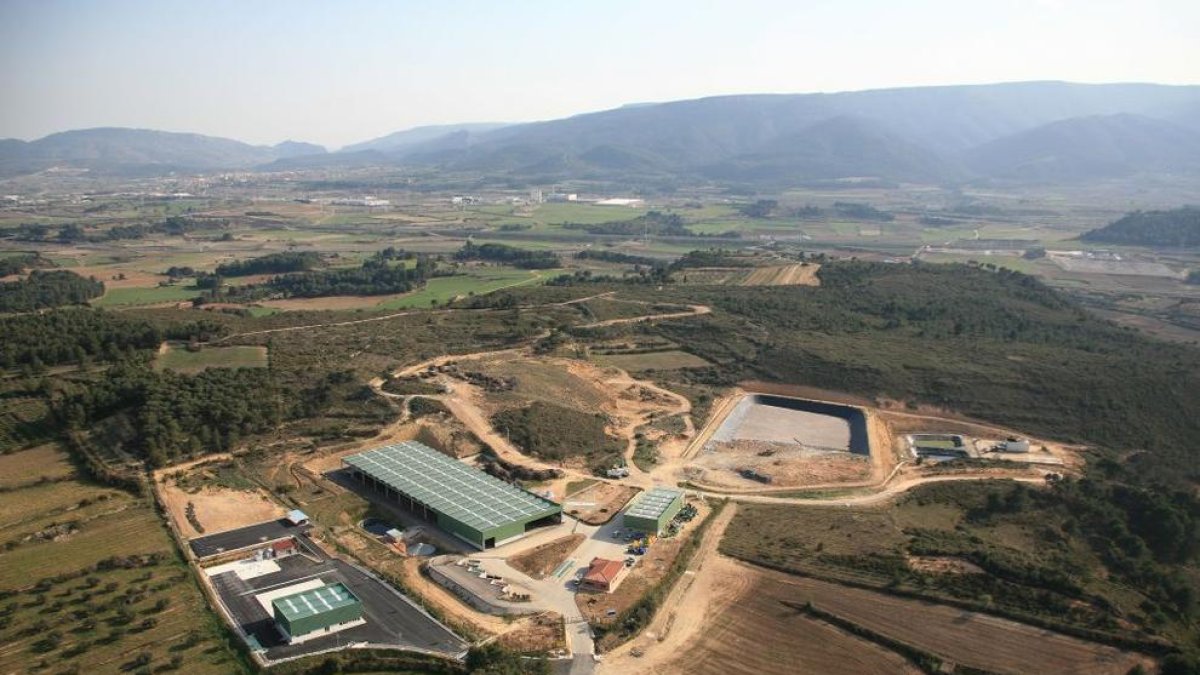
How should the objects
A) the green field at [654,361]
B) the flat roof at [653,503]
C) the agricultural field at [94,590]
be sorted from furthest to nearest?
the green field at [654,361] < the flat roof at [653,503] < the agricultural field at [94,590]

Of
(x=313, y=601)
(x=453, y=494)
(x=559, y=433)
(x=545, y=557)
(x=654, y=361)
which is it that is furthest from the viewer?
(x=654, y=361)

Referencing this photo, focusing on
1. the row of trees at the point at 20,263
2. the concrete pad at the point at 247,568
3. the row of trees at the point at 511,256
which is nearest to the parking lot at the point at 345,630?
the concrete pad at the point at 247,568

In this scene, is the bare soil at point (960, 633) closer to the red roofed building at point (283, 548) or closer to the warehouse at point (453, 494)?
the warehouse at point (453, 494)

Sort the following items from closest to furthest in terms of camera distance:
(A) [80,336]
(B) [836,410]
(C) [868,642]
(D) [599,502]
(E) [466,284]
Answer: (C) [868,642] < (D) [599,502] < (A) [80,336] < (B) [836,410] < (E) [466,284]

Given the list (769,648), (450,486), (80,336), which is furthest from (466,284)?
(769,648)

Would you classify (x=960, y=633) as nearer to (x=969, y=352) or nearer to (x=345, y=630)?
(x=345, y=630)

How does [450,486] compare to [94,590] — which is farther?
[450,486]

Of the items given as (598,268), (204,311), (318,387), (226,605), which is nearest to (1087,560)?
(226,605)
